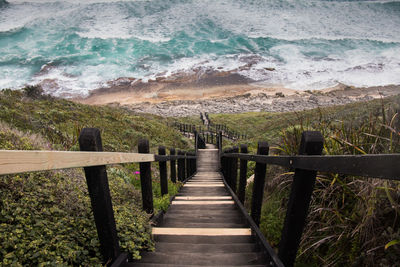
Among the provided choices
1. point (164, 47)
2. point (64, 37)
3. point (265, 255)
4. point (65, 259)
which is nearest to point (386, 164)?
point (265, 255)

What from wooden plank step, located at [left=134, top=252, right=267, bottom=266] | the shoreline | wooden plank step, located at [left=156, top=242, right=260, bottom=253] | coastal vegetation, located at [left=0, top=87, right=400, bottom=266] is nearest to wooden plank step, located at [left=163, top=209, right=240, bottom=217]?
coastal vegetation, located at [left=0, top=87, right=400, bottom=266]

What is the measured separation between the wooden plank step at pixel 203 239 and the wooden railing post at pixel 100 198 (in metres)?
0.85

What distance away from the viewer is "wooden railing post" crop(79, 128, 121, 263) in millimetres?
1332

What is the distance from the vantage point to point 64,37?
317ft

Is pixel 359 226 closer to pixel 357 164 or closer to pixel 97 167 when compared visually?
pixel 357 164

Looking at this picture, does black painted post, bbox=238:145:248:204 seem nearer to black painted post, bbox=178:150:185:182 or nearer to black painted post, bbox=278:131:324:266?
black painted post, bbox=278:131:324:266

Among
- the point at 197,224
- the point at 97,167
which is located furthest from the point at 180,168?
the point at 97,167

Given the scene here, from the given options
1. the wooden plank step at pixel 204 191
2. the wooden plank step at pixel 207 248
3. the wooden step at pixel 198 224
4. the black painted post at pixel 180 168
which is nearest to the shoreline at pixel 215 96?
the black painted post at pixel 180 168

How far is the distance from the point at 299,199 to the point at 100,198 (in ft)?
4.27

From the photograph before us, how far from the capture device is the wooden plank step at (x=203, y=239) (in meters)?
2.26

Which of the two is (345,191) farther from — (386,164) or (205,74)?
(205,74)

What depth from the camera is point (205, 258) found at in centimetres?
184

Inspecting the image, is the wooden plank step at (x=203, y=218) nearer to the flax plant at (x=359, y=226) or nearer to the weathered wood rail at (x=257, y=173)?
the weathered wood rail at (x=257, y=173)

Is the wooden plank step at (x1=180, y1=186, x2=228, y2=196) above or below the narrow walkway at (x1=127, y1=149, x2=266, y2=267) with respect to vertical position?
below
